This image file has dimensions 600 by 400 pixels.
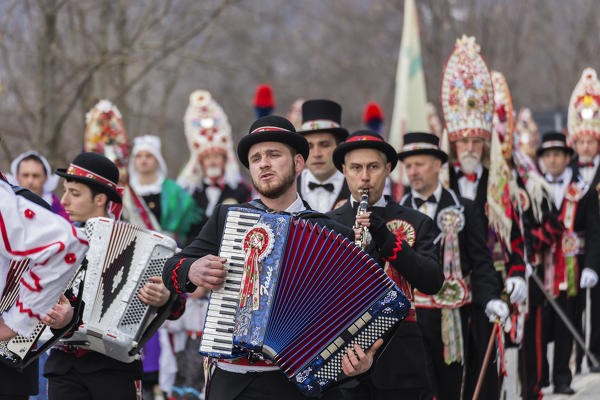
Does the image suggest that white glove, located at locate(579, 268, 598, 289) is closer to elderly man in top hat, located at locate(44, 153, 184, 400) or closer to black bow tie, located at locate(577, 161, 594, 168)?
black bow tie, located at locate(577, 161, 594, 168)

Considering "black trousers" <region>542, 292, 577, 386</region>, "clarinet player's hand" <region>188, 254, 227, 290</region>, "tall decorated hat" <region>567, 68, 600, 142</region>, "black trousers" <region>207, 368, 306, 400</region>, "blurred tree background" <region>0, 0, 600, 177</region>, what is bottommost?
"black trousers" <region>542, 292, 577, 386</region>

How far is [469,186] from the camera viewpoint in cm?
771

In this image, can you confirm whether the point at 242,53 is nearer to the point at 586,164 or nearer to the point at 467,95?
the point at 586,164

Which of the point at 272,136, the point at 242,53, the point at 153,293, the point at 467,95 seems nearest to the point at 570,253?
the point at 467,95

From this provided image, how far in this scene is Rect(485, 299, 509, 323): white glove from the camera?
6508mm

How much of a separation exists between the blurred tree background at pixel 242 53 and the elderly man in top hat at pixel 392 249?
7.01 metres

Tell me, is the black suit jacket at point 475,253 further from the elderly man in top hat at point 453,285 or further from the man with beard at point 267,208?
the man with beard at point 267,208

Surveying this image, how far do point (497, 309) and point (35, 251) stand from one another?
3.76m

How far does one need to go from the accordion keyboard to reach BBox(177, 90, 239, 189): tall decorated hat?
229 inches

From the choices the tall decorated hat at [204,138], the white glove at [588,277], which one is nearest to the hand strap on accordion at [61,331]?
the tall decorated hat at [204,138]

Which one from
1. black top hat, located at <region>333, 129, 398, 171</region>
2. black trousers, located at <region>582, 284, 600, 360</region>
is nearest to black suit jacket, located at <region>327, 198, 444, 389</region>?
black top hat, located at <region>333, 129, 398, 171</region>

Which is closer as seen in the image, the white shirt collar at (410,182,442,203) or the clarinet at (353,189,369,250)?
the clarinet at (353,189,369,250)

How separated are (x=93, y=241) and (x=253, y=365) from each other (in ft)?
5.01

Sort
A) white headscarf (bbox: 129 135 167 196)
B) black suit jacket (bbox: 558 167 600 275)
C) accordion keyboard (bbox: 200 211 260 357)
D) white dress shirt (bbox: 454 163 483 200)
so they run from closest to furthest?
accordion keyboard (bbox: 200 211 260 357) < white dress shirt (bbox: 454 163 483 200) < white headscarf (bbox: 129 135 167 196) < black suit jacket (bbox: 558 167 600 275)
